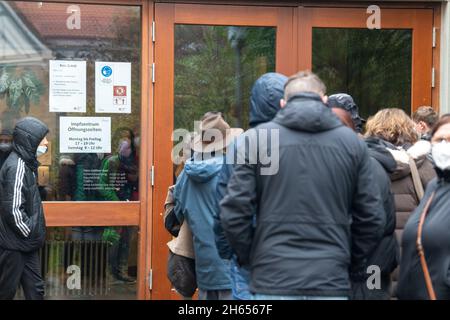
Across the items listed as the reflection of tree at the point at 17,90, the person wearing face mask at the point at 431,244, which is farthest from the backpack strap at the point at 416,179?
the reflection of tree at the point at 17,90

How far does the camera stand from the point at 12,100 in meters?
6.55

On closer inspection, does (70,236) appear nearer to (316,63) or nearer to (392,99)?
(316,63)

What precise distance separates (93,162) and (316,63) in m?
2.18

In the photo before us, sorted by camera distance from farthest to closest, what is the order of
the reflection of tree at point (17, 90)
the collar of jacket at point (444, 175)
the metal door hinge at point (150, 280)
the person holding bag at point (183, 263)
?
the metal door hinge at point (150, 280) < the reflection of tree at point (17, 90) < the person holding bag at point (183, 263) < the collar of jacket at point (444, 175)

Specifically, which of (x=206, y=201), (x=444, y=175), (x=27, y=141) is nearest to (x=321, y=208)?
(x=444, y=175)

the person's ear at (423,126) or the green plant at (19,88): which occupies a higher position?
the green plant at (19,88)

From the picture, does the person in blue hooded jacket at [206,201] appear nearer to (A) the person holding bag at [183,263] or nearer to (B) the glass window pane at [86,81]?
(A) the person holding bag at [183,263]

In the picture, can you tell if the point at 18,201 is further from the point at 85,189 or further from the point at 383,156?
the point at 383,156

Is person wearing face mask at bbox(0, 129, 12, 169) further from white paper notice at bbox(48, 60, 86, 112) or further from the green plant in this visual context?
white paper notice at bbox(48, 60, 86, 112)

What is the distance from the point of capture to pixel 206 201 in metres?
4.99

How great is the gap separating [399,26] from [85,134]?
2.99 meters

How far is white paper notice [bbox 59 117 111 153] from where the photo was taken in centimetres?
659

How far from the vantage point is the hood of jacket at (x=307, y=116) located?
3.67 metres

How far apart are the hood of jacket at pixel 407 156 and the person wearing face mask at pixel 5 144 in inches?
120
